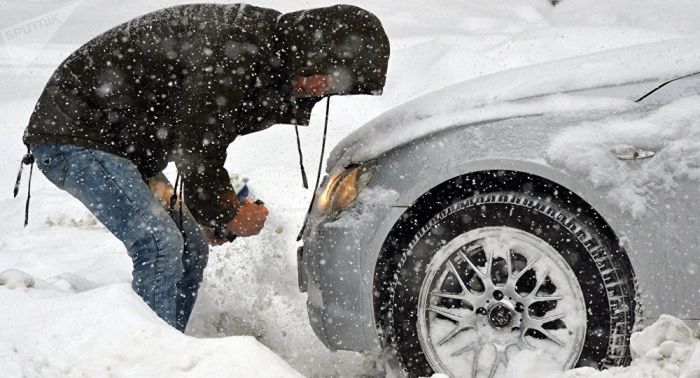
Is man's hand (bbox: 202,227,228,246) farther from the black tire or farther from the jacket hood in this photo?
the black tire

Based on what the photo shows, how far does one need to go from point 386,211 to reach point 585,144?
2.44ft

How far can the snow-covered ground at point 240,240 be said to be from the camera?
7.57 feet

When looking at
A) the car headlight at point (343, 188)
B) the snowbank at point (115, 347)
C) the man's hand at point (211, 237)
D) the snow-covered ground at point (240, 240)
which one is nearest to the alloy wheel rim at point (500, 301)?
the snow-covered ground at point (240, 240)

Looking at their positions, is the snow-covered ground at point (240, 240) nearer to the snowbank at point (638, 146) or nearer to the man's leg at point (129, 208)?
the man's leg at point (129, 208)

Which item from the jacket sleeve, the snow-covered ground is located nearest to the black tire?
the snow-covered ground

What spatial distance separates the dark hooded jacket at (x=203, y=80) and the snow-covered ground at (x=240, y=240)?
57 cm

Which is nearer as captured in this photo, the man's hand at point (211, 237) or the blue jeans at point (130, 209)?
the blue jeans at point (130, 209)

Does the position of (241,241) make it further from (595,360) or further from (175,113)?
(595,360)

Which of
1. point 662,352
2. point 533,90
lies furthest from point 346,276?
point 662,352

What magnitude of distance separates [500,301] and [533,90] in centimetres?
76

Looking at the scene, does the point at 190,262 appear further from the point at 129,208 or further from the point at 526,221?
Answer: the point at 526,221

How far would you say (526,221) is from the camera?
2848 mm

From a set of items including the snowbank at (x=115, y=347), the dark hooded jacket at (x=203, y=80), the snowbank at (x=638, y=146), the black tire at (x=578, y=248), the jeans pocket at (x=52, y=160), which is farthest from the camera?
the jeans pocket at (x=52, y=160)

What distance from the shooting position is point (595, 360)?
284cm
